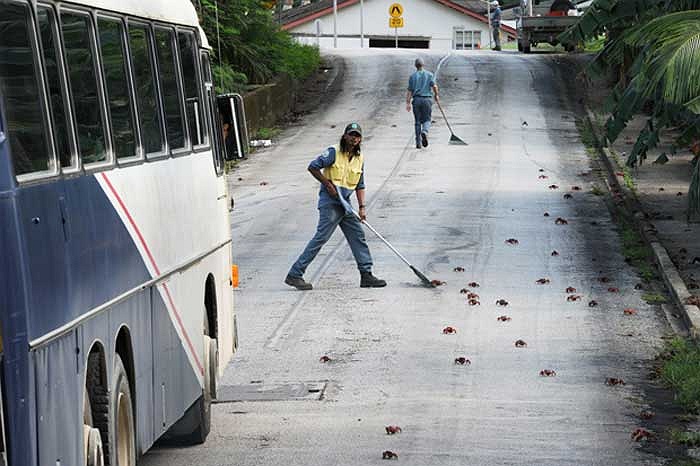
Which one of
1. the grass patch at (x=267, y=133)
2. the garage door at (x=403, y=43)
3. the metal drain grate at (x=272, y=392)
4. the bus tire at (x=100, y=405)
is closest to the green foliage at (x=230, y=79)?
the grass patch at (x=267, y=133)

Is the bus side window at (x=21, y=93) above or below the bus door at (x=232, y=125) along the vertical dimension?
above

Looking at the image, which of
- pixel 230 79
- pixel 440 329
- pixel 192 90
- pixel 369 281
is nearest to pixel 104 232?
pixel 192 90

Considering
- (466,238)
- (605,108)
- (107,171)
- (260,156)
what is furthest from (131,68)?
(260,156)

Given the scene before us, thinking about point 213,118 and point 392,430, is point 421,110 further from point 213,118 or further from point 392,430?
point 392,430

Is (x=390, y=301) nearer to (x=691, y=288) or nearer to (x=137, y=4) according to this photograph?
(x=691, y=288)

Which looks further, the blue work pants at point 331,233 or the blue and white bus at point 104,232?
the blue work pants at point 331,233

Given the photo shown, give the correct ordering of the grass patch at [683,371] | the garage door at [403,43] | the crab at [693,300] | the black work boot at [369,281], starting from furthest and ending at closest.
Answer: the garage door at [403,43], the black work boot at [369,281], the crab at [693,300], the grass patch at [683,371]

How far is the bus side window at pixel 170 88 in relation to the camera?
9773 millimetres

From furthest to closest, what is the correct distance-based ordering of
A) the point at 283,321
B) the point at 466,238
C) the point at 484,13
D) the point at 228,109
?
the point at 484,13 < the point at 466,238 < the point at 283,321 < the point at 228,109

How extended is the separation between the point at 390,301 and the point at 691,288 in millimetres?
3484

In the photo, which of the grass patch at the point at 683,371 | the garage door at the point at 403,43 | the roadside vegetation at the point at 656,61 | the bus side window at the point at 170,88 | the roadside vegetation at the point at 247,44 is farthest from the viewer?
the garage door at the point at 403,43

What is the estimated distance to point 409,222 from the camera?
22781 mm

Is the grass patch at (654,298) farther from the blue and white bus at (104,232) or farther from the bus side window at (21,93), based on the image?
the bus side window at (21,93)

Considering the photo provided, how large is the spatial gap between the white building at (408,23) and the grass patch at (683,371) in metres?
72.8
